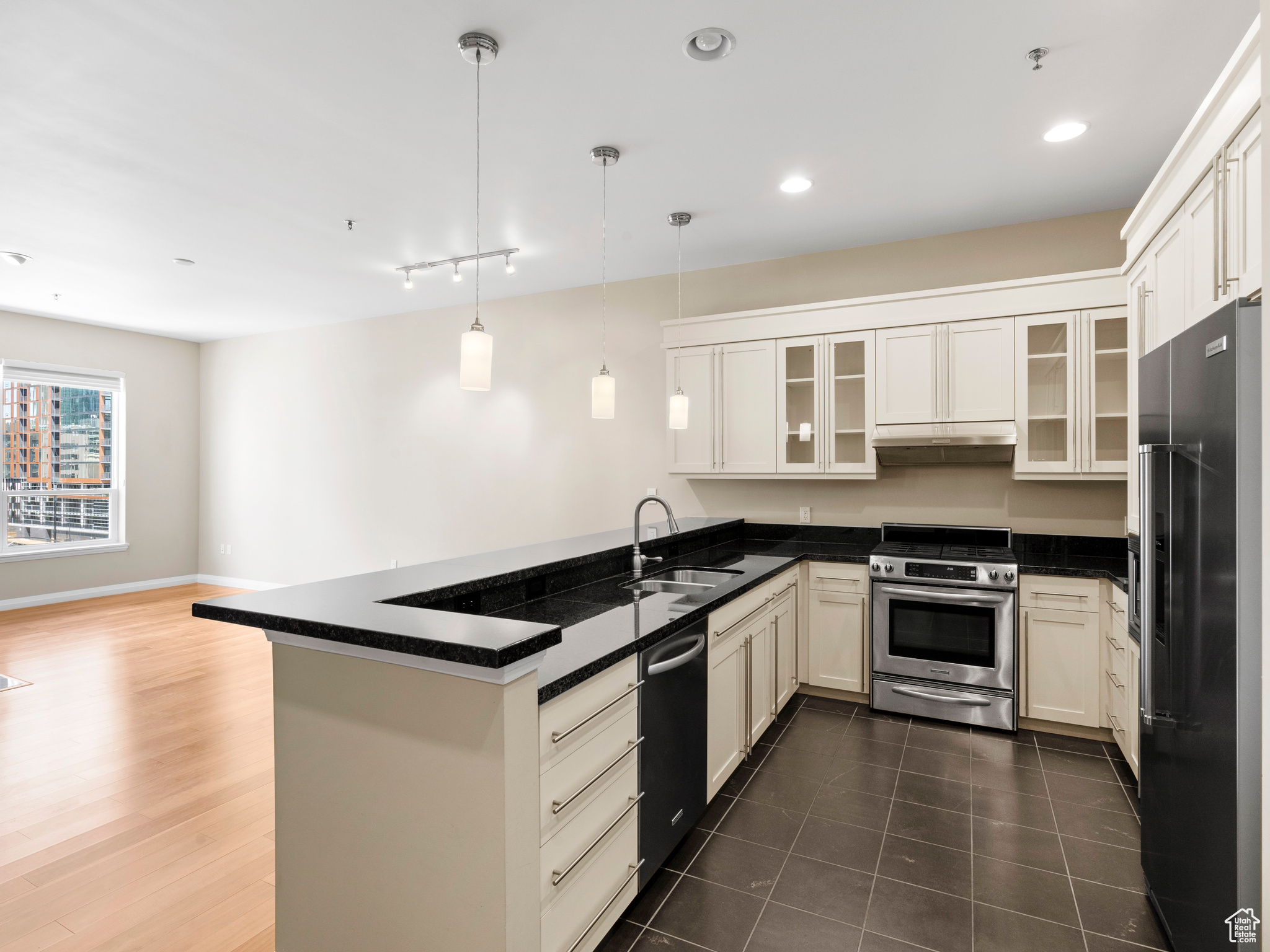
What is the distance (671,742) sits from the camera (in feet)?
6.97

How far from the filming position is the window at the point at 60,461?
632 centimetres

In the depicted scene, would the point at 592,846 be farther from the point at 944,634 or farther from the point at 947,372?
the point at 947,372

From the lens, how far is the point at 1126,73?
7.94ft

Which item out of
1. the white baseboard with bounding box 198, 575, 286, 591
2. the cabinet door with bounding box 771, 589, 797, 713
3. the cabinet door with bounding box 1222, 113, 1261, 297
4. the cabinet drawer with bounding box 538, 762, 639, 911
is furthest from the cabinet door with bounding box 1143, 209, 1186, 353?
the white baseboard with bounding box 198, 575, 286, 591

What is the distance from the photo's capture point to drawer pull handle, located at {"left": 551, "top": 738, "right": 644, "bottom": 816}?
5.01 feet

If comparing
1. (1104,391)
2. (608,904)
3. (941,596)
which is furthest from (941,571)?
(608,904)

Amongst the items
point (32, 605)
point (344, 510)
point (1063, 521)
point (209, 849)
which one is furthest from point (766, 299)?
point (32, 605)

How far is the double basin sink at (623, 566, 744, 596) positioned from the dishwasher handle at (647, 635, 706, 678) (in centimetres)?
44

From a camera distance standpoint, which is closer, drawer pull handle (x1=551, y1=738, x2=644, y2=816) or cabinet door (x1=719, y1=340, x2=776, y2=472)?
drawer pull handle (x1=551, y1=738, x2=644, y2=816)

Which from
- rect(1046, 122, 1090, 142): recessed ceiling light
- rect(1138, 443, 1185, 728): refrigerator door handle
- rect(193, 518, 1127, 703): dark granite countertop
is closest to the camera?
rect(193, 518, 1127, 703): dark granite countertop

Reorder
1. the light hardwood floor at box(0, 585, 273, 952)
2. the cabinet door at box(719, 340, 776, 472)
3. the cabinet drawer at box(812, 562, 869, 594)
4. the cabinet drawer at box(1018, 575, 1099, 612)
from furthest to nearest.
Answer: the cabinet door at box(719, 340, 776, 472), the cabinet drawer at box(812, 562, 869, 594), the cabinet drawer at box(1018, 575, 1099, 612), the light hardwood floor at box(0, 585, 273, 952)

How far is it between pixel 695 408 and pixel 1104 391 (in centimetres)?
235

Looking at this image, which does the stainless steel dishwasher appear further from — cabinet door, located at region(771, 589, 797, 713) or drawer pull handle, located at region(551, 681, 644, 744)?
cabinet door, located at region(771, 589, 797, 713)

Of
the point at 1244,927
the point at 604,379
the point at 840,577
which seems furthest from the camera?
the point at 840,577
